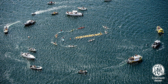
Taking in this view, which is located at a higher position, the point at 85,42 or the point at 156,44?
the point at 156,44

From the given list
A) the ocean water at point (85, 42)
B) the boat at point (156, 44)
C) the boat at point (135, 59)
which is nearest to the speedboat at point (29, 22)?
the ocean water at point (85, 42)

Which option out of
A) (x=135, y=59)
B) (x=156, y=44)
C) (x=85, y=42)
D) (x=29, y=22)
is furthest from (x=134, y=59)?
(x=29, y=22)

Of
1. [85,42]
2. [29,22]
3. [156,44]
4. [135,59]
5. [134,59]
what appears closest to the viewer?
[134,59]

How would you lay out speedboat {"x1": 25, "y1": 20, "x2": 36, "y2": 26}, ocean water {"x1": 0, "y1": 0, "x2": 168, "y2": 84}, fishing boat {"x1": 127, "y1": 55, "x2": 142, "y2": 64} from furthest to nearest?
speedboat {"x1": 25, "y1": 20, "x2": 36, "y2": 26} < fishing boat {"x1": 127, "y1": 55, "x2": 142, "y2": 64} < ocean water {"x1": 0, "y1": 0, "x2": 168, "y2": 84}

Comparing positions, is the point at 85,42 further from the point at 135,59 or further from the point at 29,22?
the point at 29,22

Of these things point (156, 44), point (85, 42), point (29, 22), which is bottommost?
point (85, 42)

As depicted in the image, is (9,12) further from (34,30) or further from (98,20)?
(98,20)

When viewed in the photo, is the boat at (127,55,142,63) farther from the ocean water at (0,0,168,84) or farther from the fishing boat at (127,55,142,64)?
the ocean water at (0,0,168,84)

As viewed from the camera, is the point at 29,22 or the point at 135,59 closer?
the point at 135,59

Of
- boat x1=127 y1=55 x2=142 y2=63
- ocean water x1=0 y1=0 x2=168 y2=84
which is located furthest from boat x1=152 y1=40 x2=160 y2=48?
boat x1=127 y1=55 x2=142 y2=63
